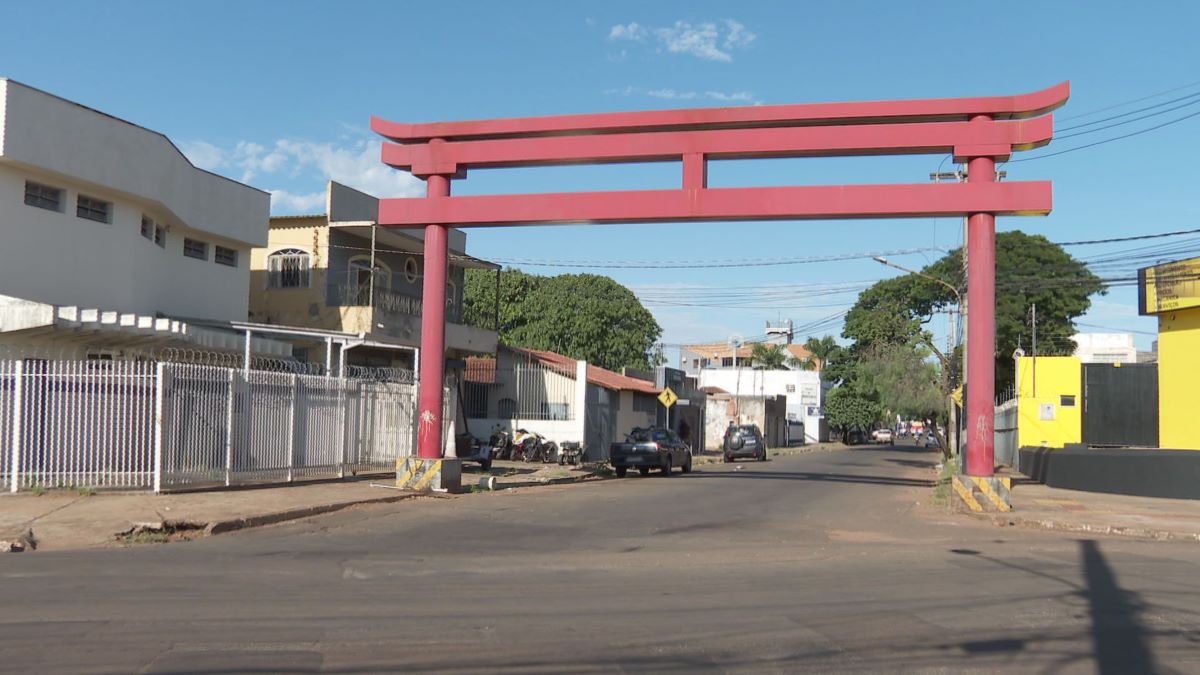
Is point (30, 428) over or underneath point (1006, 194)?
underneath

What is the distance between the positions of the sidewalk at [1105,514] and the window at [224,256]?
20037mm

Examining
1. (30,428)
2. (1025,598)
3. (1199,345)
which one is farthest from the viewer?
(1199,345)

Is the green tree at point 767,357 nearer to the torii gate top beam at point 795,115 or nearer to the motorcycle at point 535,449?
the motorcycle at point 535,449

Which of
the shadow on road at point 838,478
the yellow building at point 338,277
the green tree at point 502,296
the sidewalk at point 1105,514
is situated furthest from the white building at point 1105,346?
the yellow building at point 338,277

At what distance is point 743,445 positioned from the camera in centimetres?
4794

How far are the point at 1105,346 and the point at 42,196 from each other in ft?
210

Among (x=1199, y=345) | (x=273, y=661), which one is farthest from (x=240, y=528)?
(x=1199, y=345)

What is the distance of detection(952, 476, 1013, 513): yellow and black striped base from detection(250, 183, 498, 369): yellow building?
16.7 m

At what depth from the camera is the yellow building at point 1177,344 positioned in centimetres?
2989

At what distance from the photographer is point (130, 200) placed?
22.5 metres

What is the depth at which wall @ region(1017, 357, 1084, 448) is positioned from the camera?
37094 millimetres

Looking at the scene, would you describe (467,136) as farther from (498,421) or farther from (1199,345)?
(1199,345)

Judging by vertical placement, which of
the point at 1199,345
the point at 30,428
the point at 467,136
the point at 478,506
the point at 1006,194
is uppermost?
the point at 467,136

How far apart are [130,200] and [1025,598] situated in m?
20.2
